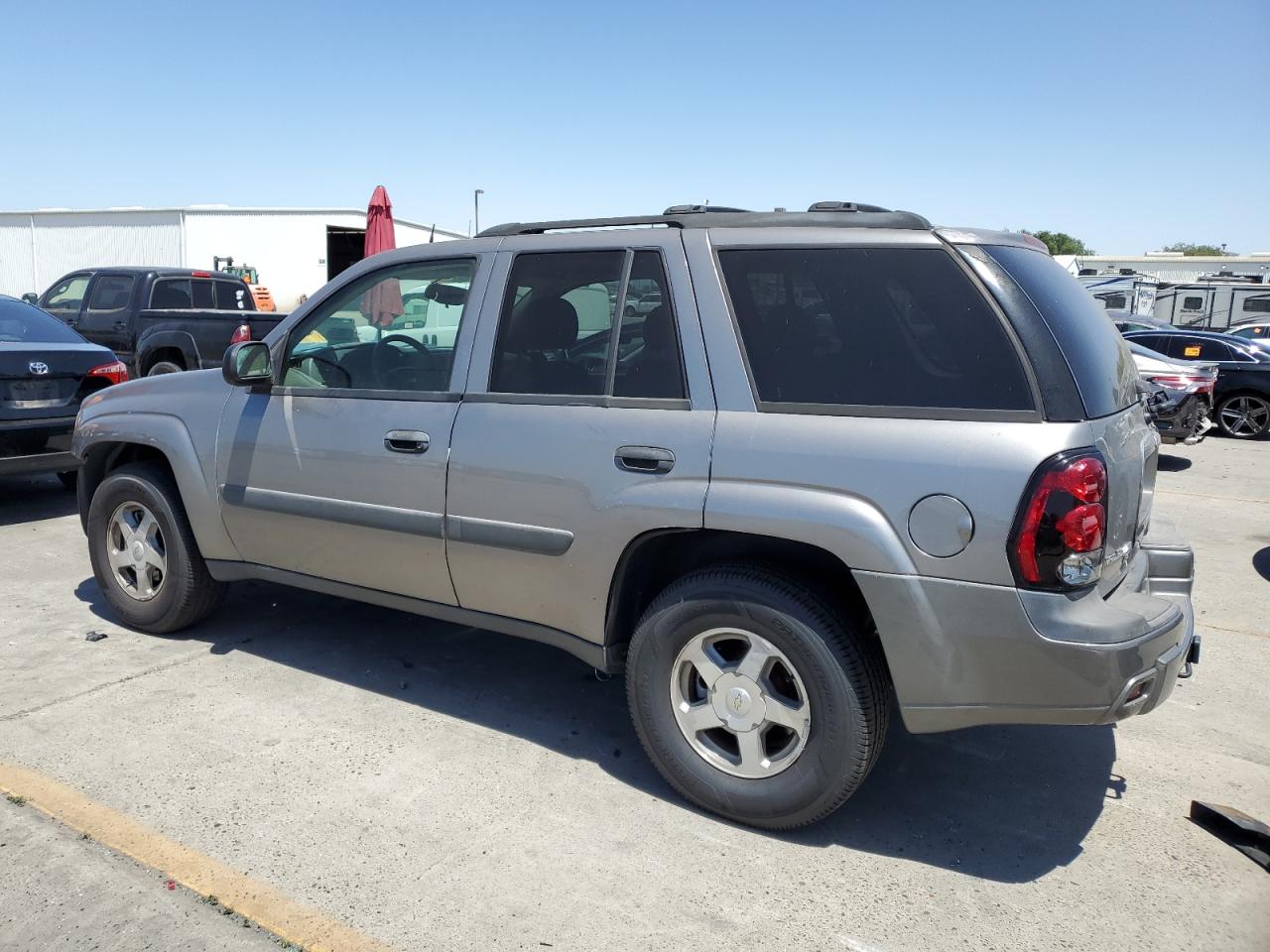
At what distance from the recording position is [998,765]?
389 cm

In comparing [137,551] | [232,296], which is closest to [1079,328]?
[137,551]

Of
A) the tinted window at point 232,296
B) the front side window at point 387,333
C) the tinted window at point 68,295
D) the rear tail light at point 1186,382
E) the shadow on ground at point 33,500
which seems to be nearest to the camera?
the front side window at point 387,333

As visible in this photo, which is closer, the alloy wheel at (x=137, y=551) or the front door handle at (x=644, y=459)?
the front door handle at (x=644, y=459)

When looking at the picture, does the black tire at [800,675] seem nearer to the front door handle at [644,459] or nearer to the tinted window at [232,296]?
the front door handle at [644,459]

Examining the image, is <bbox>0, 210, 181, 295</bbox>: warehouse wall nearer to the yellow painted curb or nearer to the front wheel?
the front wheel

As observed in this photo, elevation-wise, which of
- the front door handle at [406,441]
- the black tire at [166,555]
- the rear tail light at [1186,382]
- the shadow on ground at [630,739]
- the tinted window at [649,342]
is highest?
the tinted window at [649,342]

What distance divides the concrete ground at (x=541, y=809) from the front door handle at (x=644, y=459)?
1.18 meters

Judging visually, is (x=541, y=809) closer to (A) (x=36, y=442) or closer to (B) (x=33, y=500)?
(A) (x=36, y=442)

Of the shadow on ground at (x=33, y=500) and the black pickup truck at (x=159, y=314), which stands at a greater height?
the black pickup truck at (x=159, y=314)

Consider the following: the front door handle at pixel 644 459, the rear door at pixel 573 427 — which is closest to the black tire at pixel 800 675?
the rear door at pixel 573 427

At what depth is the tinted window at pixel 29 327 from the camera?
25.1 ft

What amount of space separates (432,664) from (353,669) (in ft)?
1.19

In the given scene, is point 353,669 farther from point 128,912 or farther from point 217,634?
point 128,912

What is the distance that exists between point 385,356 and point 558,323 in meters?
0.83
